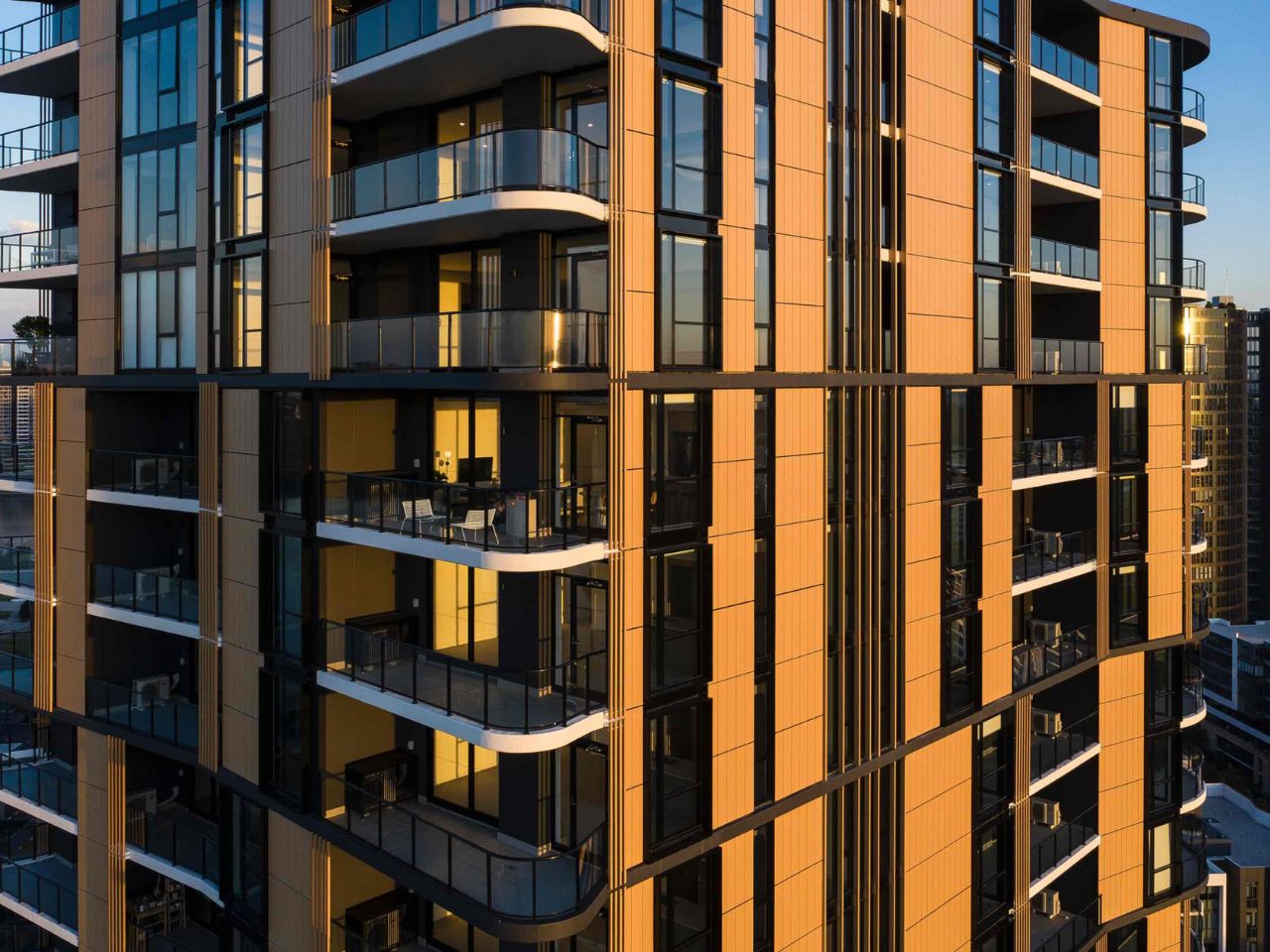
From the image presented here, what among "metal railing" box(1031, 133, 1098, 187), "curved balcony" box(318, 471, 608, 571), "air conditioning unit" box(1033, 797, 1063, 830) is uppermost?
"metal railing" box(1031, 133, 1098, 187)

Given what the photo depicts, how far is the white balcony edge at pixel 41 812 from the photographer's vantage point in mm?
24828

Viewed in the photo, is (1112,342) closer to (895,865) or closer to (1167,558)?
(1167,558)

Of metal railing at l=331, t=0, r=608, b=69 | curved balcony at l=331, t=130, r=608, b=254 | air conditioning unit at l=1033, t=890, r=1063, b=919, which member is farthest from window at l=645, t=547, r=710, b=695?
air conditioning unit at l=1033, t=890, r=1063, b=919

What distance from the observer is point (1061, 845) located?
89.8ft

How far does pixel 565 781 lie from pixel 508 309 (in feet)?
24.7

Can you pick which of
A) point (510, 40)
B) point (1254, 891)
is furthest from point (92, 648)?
point (1254, 891)

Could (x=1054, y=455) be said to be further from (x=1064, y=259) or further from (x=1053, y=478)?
(x=1064, y=259)

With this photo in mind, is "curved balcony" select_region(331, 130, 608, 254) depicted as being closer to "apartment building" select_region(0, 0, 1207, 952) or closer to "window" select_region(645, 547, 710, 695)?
"apartment building" select_region(0, 0, 1207, 952)

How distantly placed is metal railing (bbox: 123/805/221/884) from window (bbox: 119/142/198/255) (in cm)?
1263

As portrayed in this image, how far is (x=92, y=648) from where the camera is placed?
77.8ft

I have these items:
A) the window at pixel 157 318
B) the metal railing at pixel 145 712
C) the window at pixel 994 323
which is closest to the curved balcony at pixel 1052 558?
the window at pixel 994 323

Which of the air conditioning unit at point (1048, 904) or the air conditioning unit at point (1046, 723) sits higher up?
the air conditioning unit at point (1046, 723)

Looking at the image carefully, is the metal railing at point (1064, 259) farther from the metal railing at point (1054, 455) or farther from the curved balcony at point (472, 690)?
the curved balcony at point (472, 690)

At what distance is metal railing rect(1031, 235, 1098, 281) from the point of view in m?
26.2
